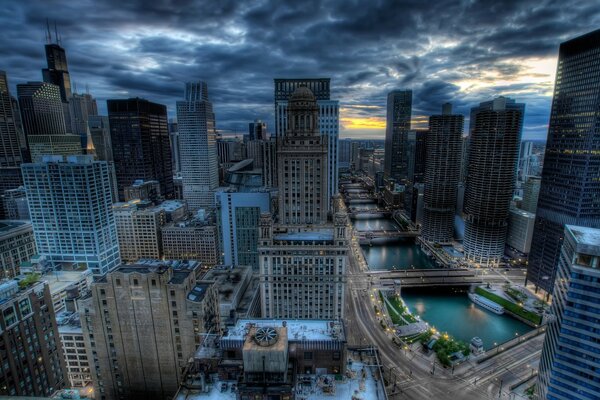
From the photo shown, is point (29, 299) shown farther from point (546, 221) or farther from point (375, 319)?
point (546, 221)

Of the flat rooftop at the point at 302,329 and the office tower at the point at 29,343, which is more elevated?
the flat rooftop at the point at 302,329

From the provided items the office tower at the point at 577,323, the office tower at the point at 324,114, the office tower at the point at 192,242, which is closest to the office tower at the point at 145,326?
the office tower at the point at 577,323

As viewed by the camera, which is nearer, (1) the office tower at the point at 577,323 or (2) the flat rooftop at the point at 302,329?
(2) the flat rooftop at the point at 302,329

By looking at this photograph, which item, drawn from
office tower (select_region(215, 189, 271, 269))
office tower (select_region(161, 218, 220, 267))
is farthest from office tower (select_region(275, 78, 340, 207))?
office tower (select_region(161, 218, 220, 267))

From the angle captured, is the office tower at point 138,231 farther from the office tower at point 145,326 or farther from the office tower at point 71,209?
the office tower at point 145,326

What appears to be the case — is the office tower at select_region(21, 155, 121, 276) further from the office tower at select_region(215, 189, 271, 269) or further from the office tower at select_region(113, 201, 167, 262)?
the office tower at select_region(215, 189, 271, 269)

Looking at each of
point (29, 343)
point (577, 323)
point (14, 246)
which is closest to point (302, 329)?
point (577, 323)

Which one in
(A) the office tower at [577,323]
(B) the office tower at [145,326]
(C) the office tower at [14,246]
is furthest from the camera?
(C) the office tower at [14,246]
